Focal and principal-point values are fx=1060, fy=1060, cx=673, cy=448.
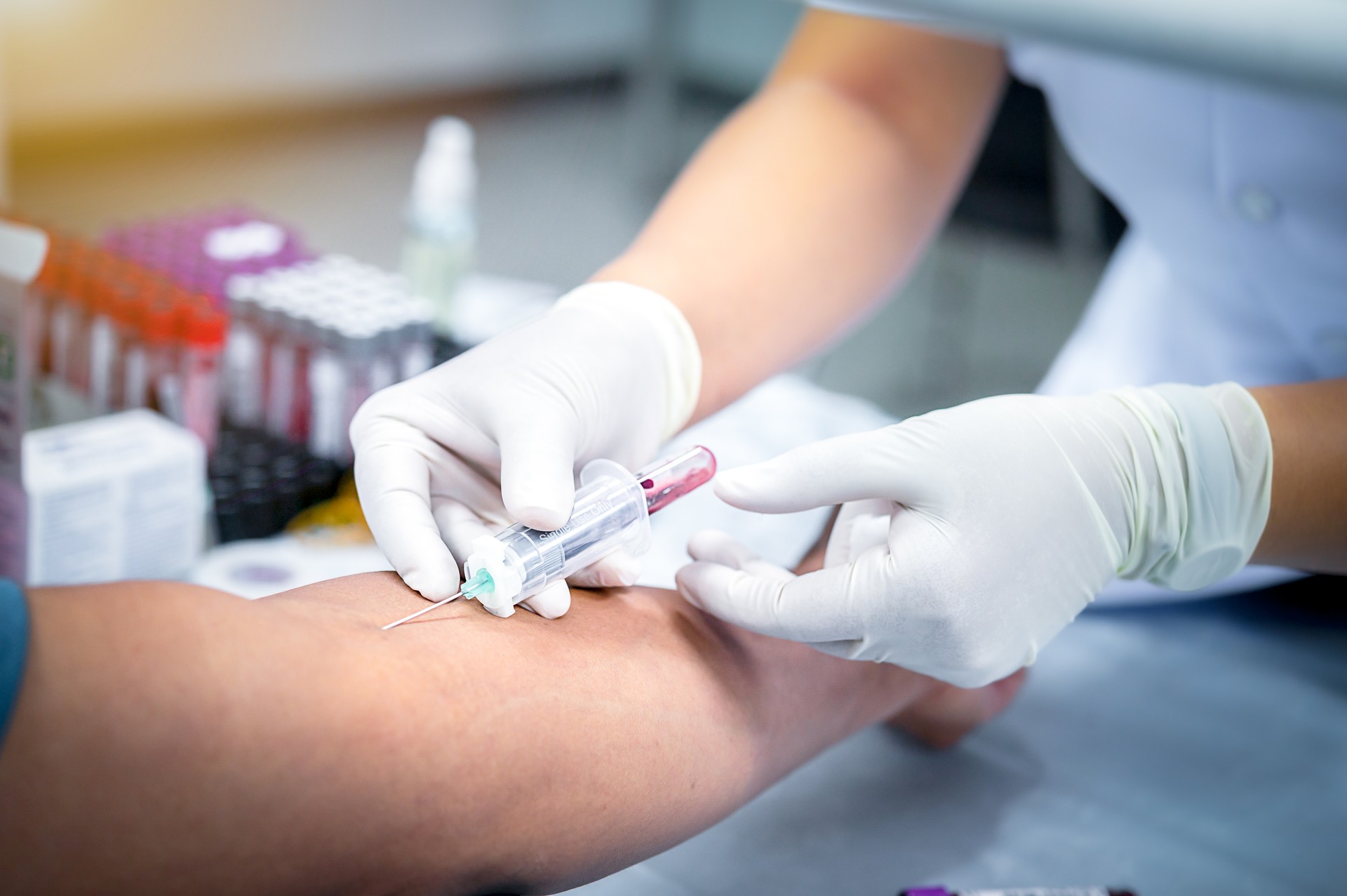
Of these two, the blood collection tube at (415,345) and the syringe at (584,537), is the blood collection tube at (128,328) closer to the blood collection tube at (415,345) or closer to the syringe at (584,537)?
the blood collection tube at (415,345)

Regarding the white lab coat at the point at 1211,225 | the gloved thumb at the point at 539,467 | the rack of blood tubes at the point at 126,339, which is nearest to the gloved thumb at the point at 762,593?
the gloved thumb at the point at 539,467

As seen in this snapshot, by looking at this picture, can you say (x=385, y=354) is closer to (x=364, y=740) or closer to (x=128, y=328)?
(x=128, y=328)

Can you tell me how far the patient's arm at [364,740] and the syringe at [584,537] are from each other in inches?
1.0

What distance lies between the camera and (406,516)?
0.73 metres

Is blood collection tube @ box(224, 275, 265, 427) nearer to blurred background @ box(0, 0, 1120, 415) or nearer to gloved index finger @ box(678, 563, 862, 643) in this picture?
blurred background @ box(0, 0, 1120, 415)

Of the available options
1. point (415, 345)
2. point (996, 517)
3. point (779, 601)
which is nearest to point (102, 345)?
point (415, 345)

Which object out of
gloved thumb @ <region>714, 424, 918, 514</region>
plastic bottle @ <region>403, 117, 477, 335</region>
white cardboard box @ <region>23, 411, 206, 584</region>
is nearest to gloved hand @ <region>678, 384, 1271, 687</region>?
gloved thumb @ <region>714, 424, 918, 514</region>

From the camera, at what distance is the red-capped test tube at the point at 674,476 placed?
29.8 inches

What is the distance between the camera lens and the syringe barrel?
0.69 metres

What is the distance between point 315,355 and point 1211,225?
43.0 inches

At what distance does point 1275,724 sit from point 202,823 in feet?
3.53

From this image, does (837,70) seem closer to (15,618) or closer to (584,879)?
(584,879)

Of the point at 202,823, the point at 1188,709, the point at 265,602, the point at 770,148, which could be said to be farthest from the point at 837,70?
the point at 202,823

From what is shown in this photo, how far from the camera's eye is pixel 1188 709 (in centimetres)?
114
